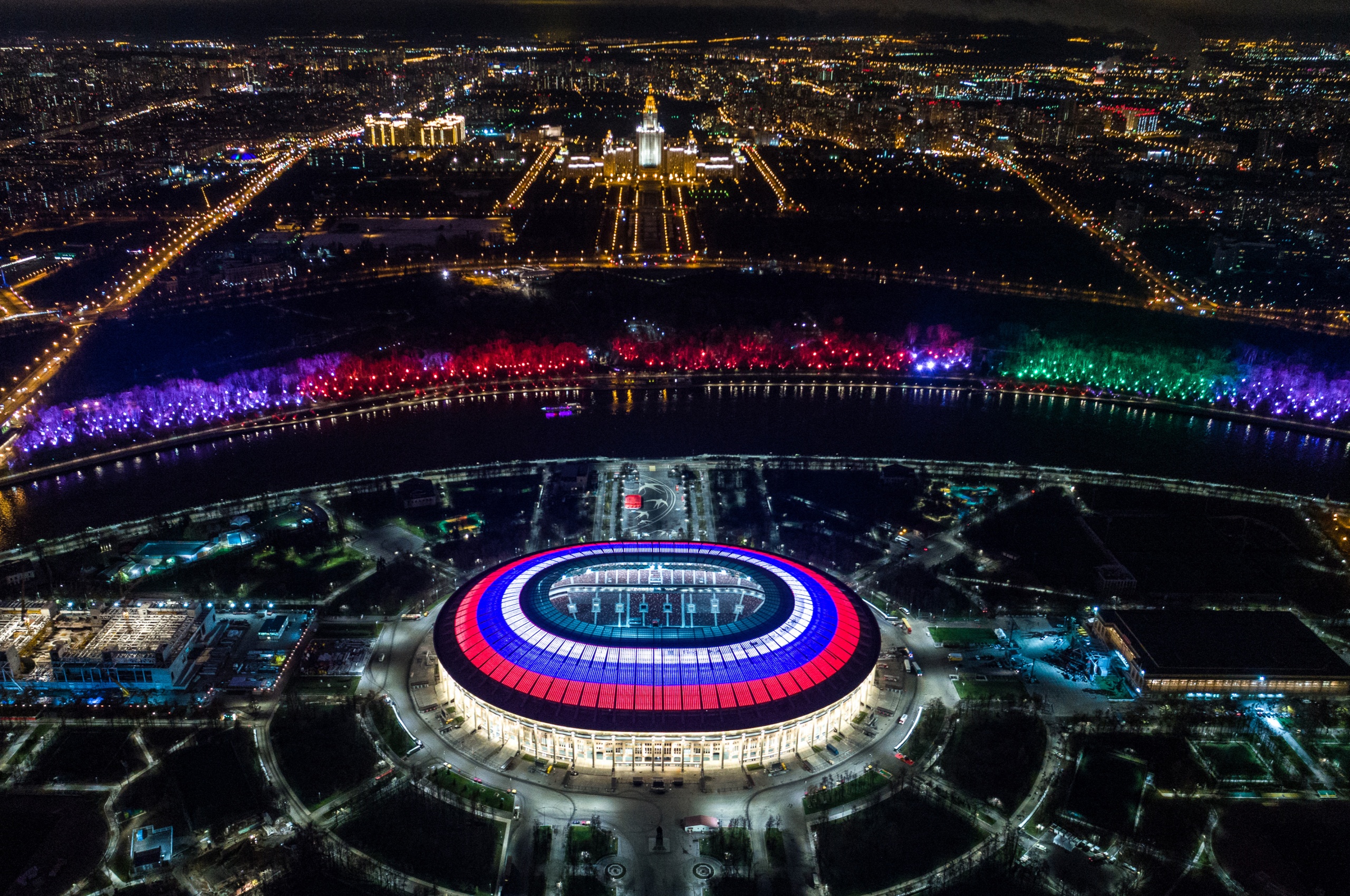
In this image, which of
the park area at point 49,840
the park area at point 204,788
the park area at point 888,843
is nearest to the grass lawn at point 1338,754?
the park area at point 888,843

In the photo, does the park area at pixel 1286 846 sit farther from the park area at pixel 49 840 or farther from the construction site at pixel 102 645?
the construction site at pixel 102 645

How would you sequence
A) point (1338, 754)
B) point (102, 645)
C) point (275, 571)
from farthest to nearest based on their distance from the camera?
point (275, 571) < point (102, 645) < point (1338, 754)

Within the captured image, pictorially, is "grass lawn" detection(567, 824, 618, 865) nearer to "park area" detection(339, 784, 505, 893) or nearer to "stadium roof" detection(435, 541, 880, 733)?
"park area" detection(339, 784, 505, 893)

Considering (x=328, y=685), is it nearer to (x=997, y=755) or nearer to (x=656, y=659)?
(x=656, y=659)

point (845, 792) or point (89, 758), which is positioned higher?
point (845, 792)

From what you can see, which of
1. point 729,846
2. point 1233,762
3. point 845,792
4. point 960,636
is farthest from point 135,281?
point 1233,762

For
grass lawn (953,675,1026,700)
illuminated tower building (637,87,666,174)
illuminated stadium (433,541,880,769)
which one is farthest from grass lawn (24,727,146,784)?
illuminated tower building (637,87,666,174)
